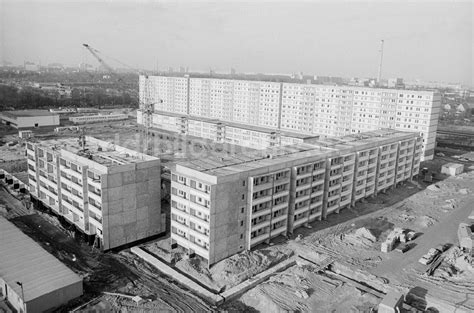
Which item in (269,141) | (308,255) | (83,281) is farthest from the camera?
(269,141)

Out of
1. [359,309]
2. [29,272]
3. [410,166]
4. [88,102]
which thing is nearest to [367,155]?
[410,166]

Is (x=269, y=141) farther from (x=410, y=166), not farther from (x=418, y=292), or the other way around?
(x=418, y=292)

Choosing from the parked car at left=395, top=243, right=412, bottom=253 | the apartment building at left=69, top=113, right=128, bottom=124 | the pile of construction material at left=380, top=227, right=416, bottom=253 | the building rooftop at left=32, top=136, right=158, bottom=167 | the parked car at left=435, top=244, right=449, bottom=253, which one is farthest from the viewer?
the apartment building at left=69, top=113, right=128, bottom=124

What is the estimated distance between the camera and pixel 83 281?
82.9 feet

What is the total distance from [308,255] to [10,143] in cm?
5999

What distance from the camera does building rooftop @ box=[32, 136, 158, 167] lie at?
31.5 m

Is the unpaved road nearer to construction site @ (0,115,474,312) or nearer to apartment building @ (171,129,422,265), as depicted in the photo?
construction site @ (0,115,474,312)

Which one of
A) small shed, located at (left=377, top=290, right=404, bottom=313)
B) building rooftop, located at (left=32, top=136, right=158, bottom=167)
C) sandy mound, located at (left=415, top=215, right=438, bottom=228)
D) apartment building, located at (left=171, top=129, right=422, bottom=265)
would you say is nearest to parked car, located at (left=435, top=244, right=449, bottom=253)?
sandy mound, located at (left=415, top=215, right=438, bottom=228)

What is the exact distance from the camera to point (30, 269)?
23906mm

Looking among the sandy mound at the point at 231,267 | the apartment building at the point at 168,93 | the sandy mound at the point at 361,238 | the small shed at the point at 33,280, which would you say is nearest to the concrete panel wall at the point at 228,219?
the sandy mound at the point at 231,267

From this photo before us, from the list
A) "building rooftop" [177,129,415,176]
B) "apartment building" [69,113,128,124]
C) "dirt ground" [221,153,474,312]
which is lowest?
"dirt ground" [221,153,474,312]

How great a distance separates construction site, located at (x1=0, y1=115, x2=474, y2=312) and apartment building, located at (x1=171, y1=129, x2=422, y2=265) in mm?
1157

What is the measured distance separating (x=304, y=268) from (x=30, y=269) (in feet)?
60.1

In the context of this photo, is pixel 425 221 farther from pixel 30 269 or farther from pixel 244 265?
pixel 30 269
